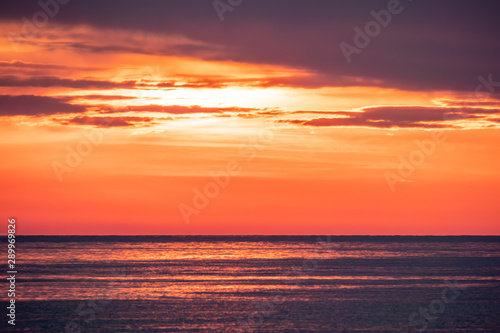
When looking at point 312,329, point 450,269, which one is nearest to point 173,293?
point 312,329

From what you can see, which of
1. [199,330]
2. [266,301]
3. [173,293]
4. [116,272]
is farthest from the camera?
[116,272]

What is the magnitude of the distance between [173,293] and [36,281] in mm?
16305

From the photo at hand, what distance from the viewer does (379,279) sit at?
69812 mm

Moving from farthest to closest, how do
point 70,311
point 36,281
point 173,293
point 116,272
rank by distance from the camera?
point 116,272 < point 36,281 < point 173,293 < point 70,311

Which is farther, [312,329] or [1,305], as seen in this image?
[1,305]

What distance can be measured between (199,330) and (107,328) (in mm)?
5243

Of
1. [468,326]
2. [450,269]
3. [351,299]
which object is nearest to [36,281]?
[351,299]

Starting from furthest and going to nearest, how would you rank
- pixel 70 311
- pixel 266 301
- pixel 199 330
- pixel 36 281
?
pixel 36 281
pixel 266 301
pixel 70 311
pixel 199 330

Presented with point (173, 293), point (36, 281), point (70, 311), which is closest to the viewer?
point (70, 311)

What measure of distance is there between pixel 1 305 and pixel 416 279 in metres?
38.8

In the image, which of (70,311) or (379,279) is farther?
(379,279)

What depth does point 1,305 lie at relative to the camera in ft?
160

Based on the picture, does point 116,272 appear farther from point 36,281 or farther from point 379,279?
point 379,279

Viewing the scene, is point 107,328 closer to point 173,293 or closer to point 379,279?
point 173,293
